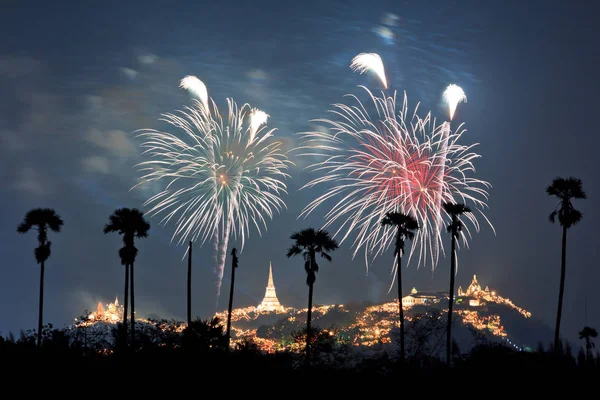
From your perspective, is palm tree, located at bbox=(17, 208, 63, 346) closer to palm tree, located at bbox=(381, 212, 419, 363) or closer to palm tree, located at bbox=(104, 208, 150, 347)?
palm tree, located at bbox=(104, 208, 150, 347)

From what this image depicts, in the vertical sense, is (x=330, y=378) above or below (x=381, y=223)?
below

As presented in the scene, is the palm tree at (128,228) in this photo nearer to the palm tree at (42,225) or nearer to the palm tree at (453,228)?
the palm tree at (42,225)

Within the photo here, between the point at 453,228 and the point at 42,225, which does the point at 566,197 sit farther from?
the point at 42,225

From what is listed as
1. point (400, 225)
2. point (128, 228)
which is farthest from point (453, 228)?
point (128, 228)

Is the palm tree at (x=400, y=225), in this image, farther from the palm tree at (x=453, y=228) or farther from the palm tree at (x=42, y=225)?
the palm tree at (x=42, y=225)

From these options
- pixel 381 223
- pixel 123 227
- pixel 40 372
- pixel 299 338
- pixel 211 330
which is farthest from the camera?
pixel 299 338

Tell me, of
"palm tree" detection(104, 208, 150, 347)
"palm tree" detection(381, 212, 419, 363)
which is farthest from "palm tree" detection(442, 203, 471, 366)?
"palm tree" detection(104, 208, 150, 347)

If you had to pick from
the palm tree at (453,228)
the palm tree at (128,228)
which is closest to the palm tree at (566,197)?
the palm tree at (453,228)

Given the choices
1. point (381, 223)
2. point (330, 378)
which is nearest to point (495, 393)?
point (330, 378)

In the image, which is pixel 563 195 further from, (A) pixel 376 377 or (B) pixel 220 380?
(B) pixel 220 380

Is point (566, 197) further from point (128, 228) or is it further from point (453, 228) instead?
point (128, 228)

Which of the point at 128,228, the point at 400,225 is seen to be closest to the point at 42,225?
the point at 128,228
